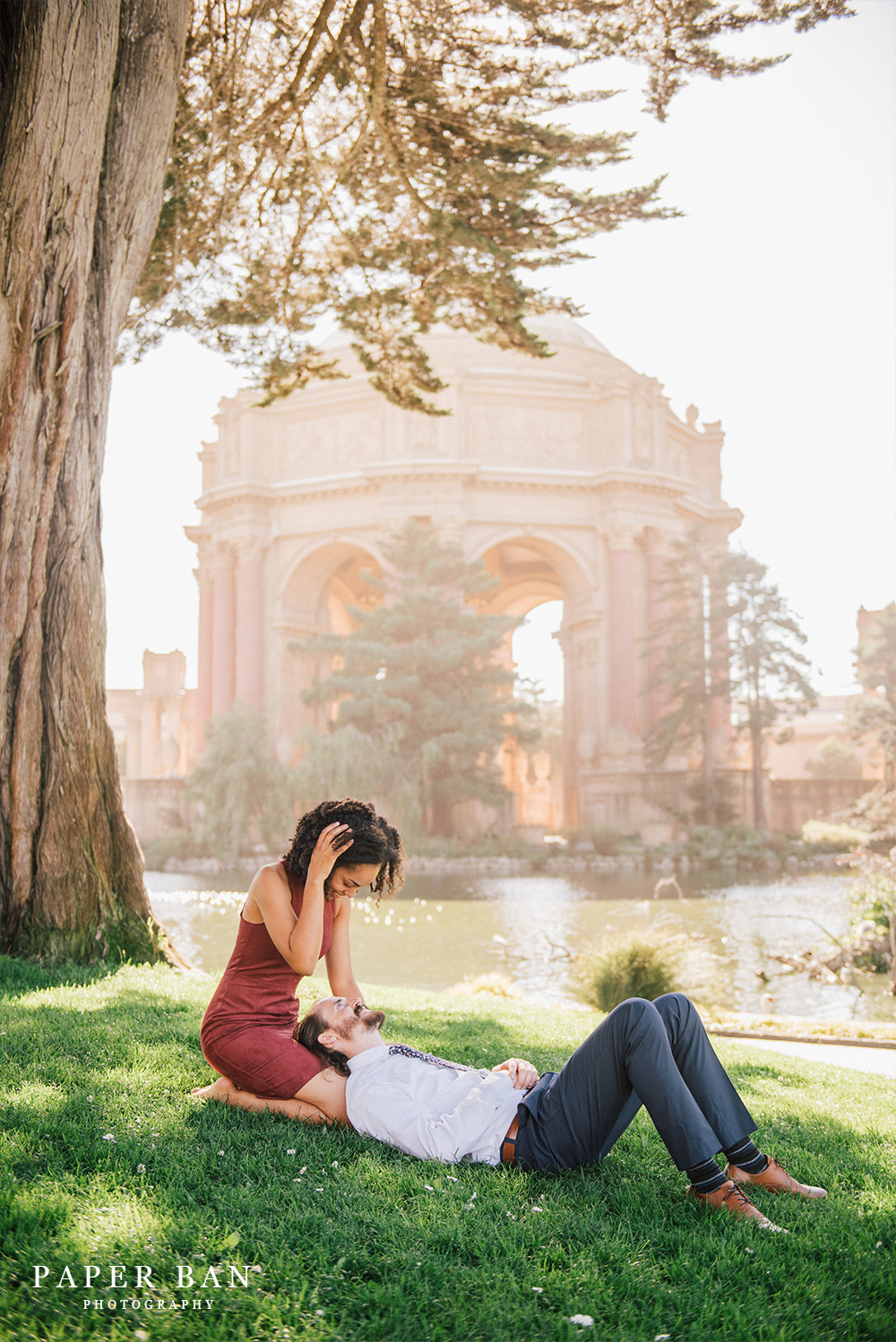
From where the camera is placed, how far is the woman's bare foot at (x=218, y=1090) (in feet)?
9.84

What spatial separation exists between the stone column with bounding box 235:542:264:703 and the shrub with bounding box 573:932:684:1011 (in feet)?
87.4

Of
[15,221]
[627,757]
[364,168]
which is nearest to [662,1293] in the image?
[15,221]

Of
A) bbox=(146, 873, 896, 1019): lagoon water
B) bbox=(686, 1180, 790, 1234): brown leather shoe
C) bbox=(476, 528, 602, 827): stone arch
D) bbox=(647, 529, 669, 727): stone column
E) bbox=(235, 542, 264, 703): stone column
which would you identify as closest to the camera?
bbox=(686, 1180, 790, 1234): brown leather shoe

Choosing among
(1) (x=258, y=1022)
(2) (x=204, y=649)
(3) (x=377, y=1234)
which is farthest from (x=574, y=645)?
(3) (x=377, y=1234)

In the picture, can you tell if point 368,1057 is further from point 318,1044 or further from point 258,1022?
point 258,1022

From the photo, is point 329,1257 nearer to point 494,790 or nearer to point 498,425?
point 494,790

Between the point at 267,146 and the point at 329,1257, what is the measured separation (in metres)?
8.30

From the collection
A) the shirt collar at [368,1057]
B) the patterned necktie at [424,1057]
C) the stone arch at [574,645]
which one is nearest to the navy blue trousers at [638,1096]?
the patterned necktie at [424,1057]

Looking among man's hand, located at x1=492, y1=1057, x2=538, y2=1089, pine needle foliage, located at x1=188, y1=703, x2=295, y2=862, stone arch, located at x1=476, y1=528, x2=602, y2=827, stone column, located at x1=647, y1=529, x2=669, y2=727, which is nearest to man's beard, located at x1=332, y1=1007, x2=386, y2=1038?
man's hand, located at x1=492, y1=1057, x2=538, y2=1089

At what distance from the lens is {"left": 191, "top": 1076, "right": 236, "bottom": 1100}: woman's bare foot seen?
9.84 ft

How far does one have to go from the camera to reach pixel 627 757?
29641 mm

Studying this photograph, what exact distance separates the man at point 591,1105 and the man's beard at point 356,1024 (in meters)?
0.01

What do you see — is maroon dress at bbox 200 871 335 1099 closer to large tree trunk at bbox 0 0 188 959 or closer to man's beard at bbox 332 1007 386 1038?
man's beard at bbox 332 1007 386 1038

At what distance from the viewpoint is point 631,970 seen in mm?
7059
